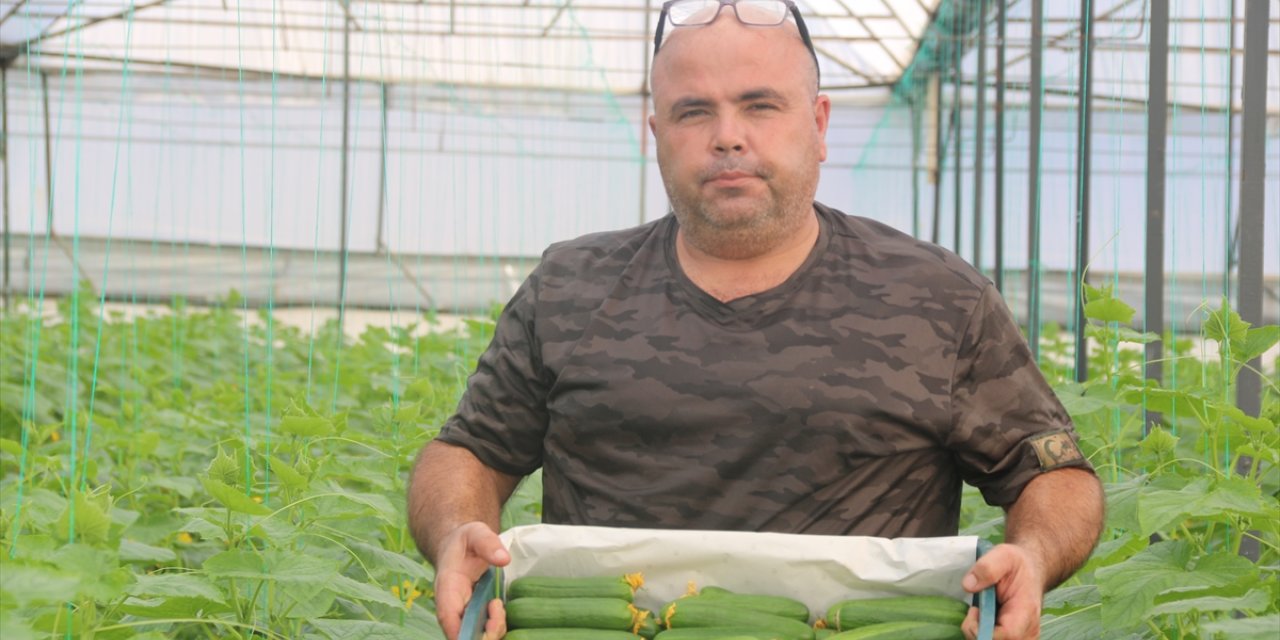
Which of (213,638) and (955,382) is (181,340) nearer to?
(213,638)

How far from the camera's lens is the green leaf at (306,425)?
2939mm

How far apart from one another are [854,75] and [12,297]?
420 inches

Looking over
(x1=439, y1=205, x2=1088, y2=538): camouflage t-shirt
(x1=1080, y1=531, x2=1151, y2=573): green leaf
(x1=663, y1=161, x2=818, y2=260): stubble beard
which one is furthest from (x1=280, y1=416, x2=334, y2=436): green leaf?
(x1=1080, y1=531, x2=1151, y2=573): green leaf

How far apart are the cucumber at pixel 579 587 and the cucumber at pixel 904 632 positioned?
31 cm

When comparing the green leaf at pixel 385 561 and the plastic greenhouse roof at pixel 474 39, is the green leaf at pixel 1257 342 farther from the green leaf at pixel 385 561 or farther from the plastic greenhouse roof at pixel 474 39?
the plastic greenhouse roof at pixel 474 39

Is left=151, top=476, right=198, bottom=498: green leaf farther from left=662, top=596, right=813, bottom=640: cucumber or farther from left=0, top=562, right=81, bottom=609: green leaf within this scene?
left=662, top=596, right=813, bottom=640: cucumber

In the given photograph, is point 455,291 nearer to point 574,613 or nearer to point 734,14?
point 734,14

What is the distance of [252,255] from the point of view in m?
19.5

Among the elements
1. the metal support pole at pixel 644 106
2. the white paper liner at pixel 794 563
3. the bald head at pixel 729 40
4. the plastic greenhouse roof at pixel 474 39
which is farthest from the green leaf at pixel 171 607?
the metal support pole at pixel 644 106

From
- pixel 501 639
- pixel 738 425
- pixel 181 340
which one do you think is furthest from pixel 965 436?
pixel 181 340

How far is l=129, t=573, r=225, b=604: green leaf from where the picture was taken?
2327mm

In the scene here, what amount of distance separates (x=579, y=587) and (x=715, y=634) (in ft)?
0.80

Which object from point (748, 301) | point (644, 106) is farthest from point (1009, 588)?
point (644, 106)

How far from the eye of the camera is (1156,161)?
15.2 ft
